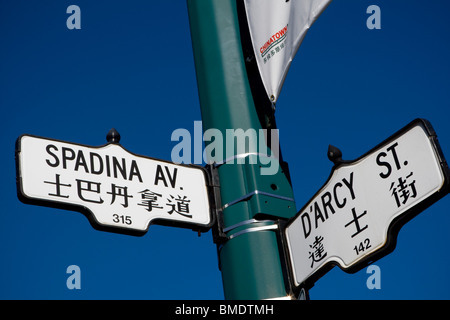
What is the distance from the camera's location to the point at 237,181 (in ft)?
13.7

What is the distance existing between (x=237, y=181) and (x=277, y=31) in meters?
0.89

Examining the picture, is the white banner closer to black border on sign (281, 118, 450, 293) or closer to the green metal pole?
the green metal pole

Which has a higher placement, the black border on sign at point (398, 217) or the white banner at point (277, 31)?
the white banner at point (277, 31)

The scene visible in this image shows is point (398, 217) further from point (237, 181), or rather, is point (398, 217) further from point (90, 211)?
point (90, 211)

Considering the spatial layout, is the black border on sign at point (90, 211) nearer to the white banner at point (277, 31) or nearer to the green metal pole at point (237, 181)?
the green metal pole at point (237, 181)

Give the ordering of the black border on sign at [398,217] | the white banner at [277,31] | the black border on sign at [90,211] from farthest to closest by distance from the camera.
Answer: the white banner at [277,31] < the black border on sign at [90,211] < the black border on sign at [398,217]

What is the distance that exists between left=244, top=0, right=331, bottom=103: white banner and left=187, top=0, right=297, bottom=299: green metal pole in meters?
0.25

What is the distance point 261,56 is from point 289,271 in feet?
4.18

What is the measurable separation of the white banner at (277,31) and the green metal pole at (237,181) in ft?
0.82

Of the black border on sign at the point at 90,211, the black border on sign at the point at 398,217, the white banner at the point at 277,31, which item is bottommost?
the black border on sign at the point at 398,217

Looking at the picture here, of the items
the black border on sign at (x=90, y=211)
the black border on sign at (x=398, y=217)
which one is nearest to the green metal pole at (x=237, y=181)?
the black border on sign at (x=90, y=211)

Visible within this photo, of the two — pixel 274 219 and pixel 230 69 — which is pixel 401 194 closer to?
pixel 274 219

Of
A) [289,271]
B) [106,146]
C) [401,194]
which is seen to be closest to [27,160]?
[106,146]

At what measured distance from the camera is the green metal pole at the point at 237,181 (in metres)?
3.93
